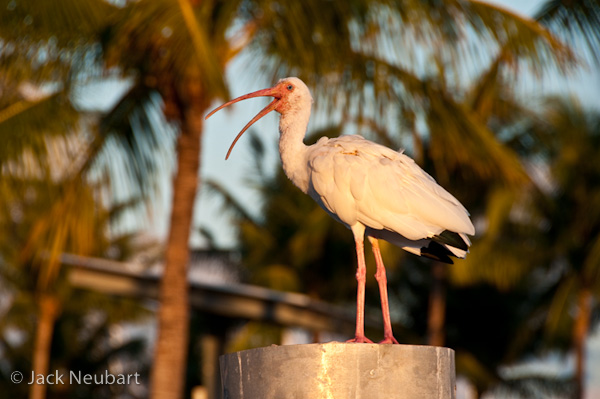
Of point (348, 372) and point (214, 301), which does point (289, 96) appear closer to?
point (348, 372)

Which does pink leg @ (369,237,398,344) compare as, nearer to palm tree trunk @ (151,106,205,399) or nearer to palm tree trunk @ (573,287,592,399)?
palm tree trunk @ (151,106,205,399)

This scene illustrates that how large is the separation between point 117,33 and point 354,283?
660 inches

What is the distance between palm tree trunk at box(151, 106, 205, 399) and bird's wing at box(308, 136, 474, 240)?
4670 millimetres

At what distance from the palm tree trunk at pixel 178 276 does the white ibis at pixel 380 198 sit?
14.6 feet

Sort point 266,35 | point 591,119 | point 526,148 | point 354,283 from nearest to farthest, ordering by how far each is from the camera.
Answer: point 266,35, point 526,148, point 591,119, point 354,283

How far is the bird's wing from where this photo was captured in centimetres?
550

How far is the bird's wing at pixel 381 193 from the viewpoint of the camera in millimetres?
5500

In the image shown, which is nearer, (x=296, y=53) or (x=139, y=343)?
(x=296, y=53)

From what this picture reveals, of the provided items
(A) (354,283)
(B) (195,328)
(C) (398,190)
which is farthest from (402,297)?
(C) (398,190)

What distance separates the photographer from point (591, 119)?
2323 centimetres

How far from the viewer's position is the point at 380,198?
5.57 metres

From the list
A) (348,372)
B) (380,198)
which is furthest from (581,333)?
(348,372)

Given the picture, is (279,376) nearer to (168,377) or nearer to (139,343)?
(168,377)

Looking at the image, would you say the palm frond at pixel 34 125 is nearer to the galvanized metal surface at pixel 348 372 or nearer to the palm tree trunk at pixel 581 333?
the galvanized metal surface at pixel 348 372
